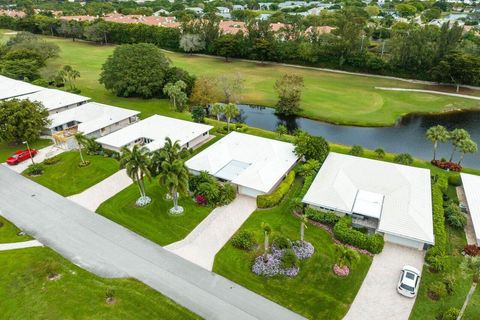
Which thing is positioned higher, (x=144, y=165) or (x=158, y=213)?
(x=144, y=165)

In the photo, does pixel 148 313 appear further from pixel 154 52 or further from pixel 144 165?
pixel 154 52

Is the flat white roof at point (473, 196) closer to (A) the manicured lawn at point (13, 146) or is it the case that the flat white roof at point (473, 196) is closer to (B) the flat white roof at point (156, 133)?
(B) the flat white roof at point (156, 133)

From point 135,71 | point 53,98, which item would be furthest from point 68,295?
point 135,71

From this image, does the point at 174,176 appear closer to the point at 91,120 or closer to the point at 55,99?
the point at 91,120

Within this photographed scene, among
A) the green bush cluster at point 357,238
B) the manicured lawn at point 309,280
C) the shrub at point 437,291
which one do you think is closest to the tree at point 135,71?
the manicured lawn at point 309,280

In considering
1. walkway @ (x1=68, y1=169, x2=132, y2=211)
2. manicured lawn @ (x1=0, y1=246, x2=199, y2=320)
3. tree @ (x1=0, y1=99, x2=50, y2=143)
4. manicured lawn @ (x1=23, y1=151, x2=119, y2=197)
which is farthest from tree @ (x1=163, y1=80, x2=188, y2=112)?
manicured lawn @ (x1=0, y1=246, x2=199, y2=320)

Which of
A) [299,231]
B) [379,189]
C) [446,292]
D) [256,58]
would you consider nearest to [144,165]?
[299,231]
